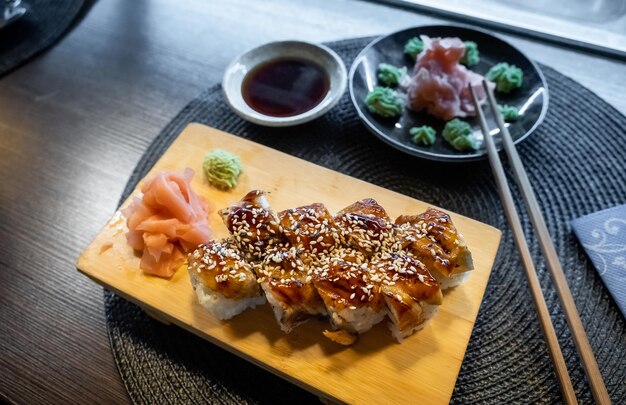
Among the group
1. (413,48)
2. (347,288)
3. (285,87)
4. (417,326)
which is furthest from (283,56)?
(417,326)

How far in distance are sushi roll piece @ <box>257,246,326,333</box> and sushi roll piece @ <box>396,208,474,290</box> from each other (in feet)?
1.28

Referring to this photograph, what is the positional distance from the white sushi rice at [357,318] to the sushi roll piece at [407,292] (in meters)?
0.06

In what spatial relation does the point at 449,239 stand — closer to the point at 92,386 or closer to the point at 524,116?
the point at 524,116

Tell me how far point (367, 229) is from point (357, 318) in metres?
0.35

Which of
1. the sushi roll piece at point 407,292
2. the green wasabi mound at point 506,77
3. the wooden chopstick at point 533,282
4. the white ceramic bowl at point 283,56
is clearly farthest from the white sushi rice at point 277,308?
the green wasabi mound at point 506,77

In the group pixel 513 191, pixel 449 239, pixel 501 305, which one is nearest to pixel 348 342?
pixel 449 239

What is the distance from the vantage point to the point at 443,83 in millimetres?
A: 2711

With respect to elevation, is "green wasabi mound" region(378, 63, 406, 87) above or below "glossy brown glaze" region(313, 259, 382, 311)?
above

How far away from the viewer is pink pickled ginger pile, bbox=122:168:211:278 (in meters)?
2.11

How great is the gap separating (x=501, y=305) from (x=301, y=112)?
142 centimetres

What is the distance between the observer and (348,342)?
187 centimetres

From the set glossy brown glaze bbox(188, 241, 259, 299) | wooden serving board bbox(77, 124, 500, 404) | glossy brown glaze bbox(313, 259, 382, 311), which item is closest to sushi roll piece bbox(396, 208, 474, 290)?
wooden serving board bbox(77, 124, 500, 404)

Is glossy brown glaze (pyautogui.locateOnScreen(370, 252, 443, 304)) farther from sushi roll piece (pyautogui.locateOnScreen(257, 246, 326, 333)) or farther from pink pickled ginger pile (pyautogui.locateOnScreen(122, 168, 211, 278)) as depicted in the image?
pink pickled ginger pile (pyautogui.locateOnScreen(122, 168, 211, 278))

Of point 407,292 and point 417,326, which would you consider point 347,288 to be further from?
point 417,326
